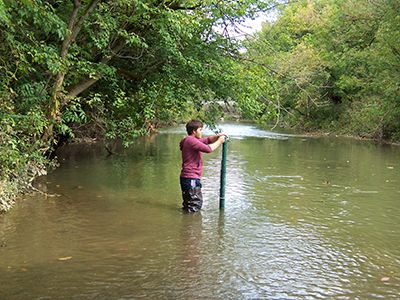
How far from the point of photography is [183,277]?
18.2 feet

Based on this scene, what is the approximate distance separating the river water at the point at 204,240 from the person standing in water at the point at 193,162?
38cm

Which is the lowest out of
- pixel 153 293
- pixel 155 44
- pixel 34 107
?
pixel 153 293

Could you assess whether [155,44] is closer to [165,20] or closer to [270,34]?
[165,20]

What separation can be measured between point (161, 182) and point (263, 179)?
3.00 m

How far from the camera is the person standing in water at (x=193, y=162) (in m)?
8.69

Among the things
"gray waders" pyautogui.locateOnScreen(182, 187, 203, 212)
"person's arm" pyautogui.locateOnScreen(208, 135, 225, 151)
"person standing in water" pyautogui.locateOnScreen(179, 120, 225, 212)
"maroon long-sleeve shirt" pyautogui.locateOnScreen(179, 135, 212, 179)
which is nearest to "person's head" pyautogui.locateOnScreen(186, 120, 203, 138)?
"person standing in water" pyautogui.locateOnScreen(179, 120, 225, 212)

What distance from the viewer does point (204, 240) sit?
283 inches

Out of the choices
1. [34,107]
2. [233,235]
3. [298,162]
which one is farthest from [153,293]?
[298,162]

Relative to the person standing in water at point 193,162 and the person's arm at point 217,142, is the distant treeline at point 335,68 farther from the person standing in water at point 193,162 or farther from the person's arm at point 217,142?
the person standing in water at point 193,162

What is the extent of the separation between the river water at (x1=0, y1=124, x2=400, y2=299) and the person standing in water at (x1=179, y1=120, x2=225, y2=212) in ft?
1.24

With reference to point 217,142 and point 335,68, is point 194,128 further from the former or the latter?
point 335,68

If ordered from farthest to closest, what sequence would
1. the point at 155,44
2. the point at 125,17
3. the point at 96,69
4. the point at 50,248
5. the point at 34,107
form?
the point at 155,44 → the point at 96,69 → the point at 125,17 → the point at 34,107 → the point at 50,248

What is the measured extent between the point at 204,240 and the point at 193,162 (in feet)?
6.55

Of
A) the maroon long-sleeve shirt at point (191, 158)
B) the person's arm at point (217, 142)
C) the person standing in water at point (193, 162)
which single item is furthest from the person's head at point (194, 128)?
the person's arm at point (217, 142)
